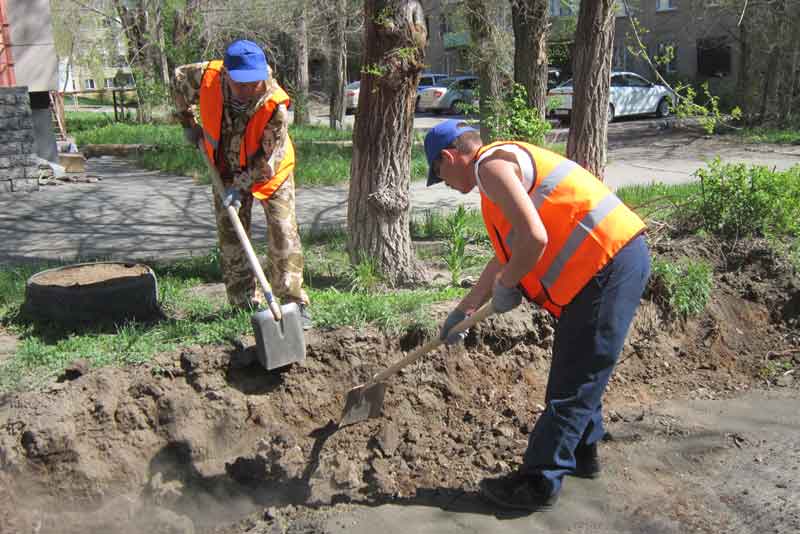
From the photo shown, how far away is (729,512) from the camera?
11.3 ft

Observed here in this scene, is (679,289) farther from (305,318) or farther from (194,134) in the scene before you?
(194,134)

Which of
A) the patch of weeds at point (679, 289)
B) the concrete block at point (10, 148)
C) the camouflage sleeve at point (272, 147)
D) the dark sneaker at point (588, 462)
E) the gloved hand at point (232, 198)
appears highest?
the camouflage sleeve at point (272, 147)

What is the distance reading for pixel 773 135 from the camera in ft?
53.5

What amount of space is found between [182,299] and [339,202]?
4539mm

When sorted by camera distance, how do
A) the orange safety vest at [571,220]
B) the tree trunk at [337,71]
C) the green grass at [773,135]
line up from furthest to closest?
1. the tree trunk at [337,71]
2. the green grass at [773,135]
3. the orange safety vest at [571,220]

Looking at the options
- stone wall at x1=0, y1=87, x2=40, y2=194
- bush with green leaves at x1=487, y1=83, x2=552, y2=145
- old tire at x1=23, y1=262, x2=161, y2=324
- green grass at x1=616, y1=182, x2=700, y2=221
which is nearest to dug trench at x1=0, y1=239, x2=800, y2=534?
old tire at x1=23, y1=262, x2=161, y2=324

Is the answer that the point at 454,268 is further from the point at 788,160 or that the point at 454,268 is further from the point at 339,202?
the point at 788,160

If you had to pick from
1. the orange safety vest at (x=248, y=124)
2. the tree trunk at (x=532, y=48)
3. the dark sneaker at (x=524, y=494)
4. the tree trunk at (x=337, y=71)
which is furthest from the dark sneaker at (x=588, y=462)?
the tree trunk at (x=337, y=71)

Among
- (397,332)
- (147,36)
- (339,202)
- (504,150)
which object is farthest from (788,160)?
(147,36)

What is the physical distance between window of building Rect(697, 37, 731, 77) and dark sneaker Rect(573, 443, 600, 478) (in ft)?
94.9

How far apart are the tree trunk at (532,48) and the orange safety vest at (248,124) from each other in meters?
6.86

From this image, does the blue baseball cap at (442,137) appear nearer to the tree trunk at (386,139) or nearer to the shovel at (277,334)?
the shovel at (277,334)

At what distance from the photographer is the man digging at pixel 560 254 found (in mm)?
2896

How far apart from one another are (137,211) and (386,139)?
4473 millimetres
